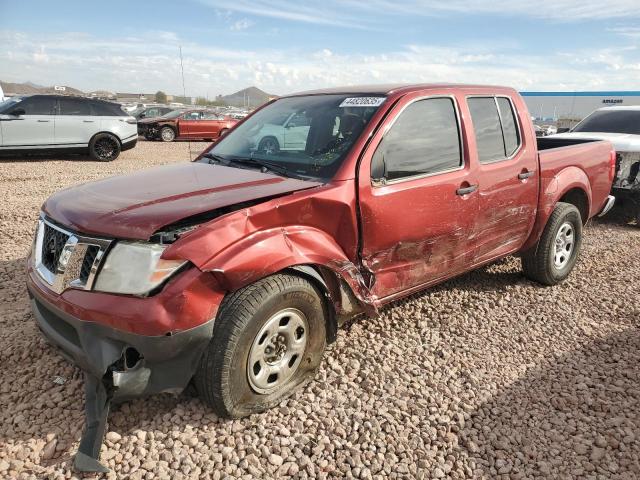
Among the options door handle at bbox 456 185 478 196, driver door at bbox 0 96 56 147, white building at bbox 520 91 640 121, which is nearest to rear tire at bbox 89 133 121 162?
driver door at bbox 0 96 56 147

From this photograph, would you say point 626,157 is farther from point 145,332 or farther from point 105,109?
point 105,109

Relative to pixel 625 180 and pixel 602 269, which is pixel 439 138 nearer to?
pixel 602 269

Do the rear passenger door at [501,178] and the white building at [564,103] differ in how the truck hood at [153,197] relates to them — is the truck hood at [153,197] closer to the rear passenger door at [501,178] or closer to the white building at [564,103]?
the rear passenger door at [501,178]

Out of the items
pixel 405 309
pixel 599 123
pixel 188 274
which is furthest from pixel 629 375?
pixel 599 123

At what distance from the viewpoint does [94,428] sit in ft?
7.80

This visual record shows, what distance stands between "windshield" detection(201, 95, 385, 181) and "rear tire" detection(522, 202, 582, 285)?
2282mm

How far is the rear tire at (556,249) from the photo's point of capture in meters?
4.52

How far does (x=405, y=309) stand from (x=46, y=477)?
108 inches

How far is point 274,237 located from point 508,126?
258 centimetres

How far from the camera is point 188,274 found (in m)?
2.31

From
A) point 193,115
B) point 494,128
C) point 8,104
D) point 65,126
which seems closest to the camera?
point 494,128

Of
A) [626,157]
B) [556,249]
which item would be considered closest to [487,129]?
[556,249]

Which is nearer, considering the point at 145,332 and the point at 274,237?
the point at 145,332

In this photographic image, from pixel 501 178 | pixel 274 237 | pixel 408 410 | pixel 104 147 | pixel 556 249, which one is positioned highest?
pixel 501 178
